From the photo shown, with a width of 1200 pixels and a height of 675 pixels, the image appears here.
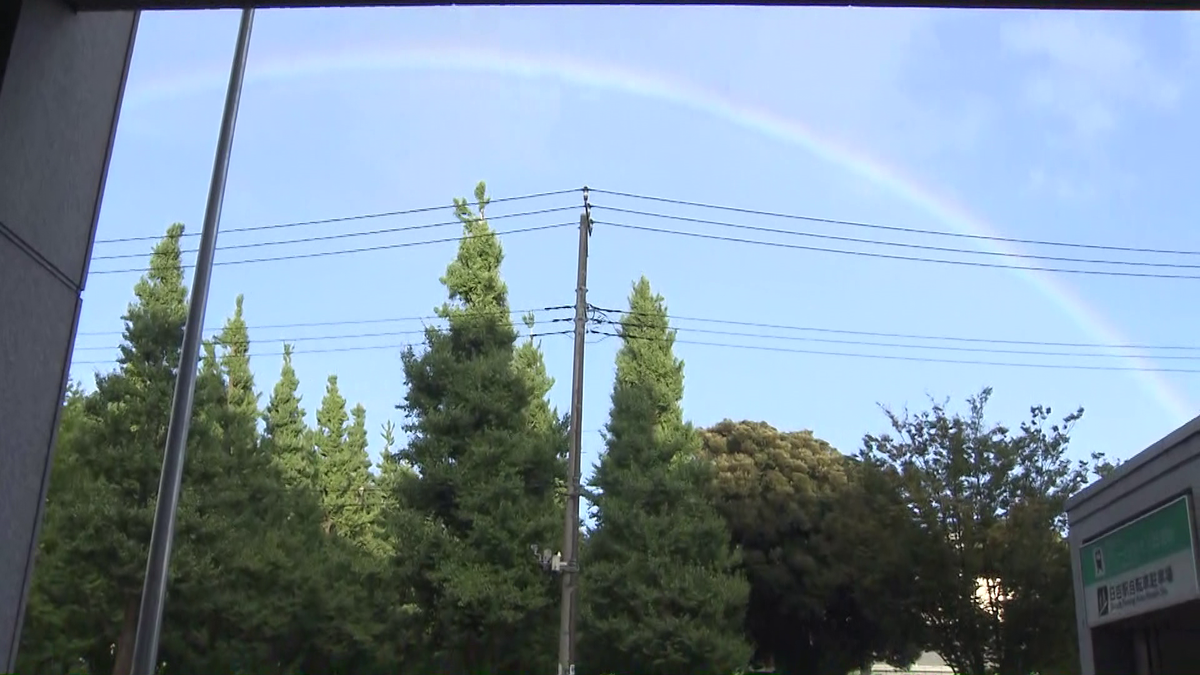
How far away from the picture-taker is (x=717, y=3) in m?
3.36

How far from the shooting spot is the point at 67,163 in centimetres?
332

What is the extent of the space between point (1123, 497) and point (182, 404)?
7674 millimetres

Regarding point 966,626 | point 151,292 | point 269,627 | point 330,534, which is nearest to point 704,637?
point 966,626

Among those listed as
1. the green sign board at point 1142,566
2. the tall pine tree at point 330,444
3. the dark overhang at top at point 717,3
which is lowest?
the green sign board at point 1142,566

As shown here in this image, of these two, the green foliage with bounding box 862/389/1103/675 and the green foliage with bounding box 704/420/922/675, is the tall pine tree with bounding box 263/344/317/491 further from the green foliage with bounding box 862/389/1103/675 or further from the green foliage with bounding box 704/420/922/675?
the green foliage with bounding box 862/389/1103/675

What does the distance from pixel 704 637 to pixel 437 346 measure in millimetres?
7295

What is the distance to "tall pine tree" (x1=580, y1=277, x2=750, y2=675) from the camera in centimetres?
1906

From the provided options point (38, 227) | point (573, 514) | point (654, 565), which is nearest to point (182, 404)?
point (38, 227)

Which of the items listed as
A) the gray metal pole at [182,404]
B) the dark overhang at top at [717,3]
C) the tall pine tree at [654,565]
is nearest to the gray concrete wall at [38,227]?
the dark overhang at top at [717,3]

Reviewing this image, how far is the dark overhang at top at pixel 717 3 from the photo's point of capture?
3.25 m

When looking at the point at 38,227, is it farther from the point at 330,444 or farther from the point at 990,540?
the point at 330,444

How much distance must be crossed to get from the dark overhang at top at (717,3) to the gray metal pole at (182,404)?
3344mm

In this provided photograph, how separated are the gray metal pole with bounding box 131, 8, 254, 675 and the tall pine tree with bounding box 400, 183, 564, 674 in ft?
36.4

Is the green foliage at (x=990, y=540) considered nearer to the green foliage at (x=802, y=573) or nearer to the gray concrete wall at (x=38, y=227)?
the green foliage at (x=802, y=573)
